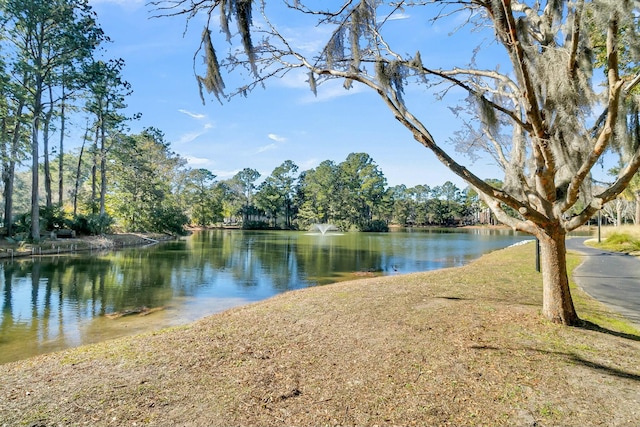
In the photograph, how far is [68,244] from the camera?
2038cm

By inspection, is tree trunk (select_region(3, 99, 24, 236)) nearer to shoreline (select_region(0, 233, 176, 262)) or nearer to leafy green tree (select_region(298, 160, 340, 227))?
shoreline (select_region(0, 233, 176, 262))

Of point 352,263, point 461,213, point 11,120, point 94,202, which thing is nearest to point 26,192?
point 94,202

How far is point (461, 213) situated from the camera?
80.1 m

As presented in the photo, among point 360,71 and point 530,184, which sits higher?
point 360,71

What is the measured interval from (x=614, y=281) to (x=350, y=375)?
9.26 meters

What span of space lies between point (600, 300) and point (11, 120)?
27994 millimetres

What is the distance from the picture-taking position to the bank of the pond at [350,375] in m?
2.82

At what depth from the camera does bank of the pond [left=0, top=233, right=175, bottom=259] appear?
1725cm

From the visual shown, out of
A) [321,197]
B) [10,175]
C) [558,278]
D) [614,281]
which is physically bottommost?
[614,281]

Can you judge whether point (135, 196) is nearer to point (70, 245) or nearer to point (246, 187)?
point (70, 245)

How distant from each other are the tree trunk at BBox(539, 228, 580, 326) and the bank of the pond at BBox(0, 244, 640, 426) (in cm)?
24

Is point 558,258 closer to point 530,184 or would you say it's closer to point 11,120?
point 530,184

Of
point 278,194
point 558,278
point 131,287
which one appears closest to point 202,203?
point 278,194

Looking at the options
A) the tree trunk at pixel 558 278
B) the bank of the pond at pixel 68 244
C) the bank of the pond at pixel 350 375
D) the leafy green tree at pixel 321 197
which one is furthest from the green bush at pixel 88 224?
the leafy green tree at pixel 321 197
